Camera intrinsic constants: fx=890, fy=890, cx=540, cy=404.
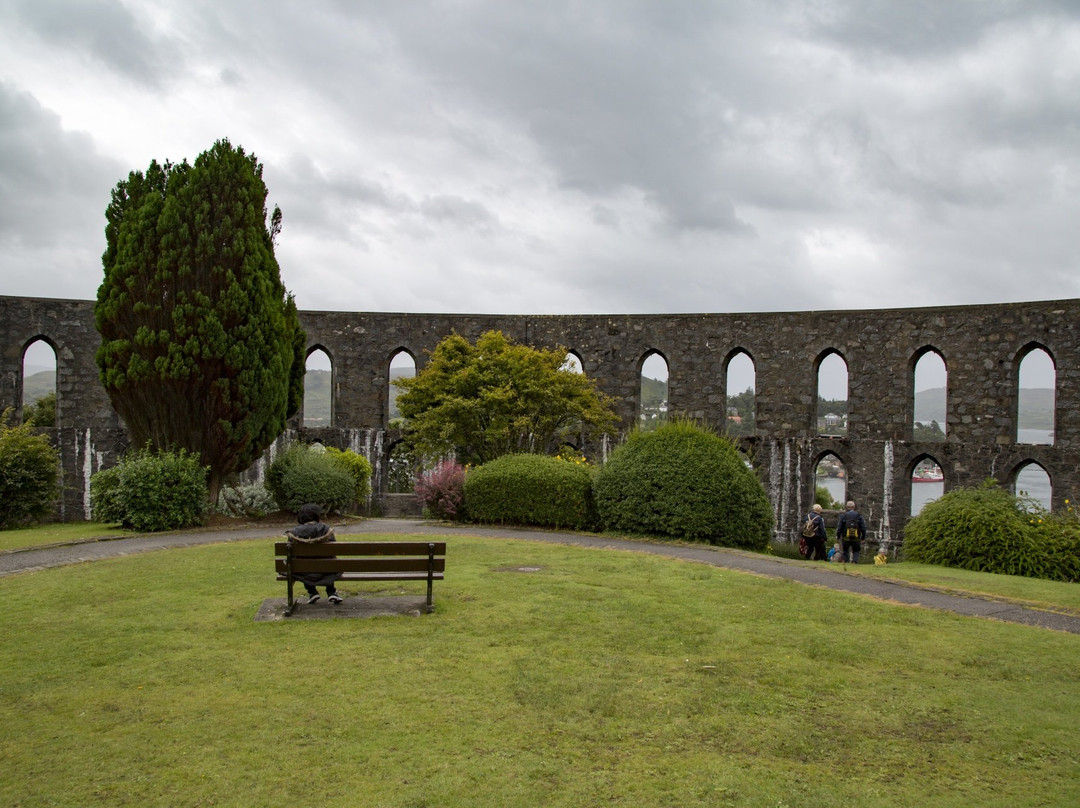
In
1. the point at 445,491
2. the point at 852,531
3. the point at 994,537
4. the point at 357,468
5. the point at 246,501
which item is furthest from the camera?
the point at 357,468

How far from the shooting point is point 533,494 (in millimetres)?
17719

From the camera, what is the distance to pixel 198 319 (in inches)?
701

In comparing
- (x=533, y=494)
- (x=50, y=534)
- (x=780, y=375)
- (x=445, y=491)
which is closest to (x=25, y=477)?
(x=50, y=534)

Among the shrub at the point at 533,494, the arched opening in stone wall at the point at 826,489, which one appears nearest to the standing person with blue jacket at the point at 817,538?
the shrub at the point at 533,494

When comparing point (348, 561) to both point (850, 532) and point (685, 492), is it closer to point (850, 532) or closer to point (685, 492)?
point (685, 492)

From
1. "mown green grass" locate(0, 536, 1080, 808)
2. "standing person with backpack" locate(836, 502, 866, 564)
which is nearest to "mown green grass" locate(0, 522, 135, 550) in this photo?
"mown green grass" locate(0, 536, 1080, 808)

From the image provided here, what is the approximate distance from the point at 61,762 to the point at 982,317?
74.4 ft

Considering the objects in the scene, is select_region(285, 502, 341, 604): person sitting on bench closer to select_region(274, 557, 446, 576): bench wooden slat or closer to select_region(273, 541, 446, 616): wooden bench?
select_region(273, 541, 446, 616): wooden bench

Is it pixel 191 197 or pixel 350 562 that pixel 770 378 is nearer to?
pixel 191 197

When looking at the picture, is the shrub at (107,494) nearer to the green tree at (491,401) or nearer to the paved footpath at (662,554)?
the paved footpath at (662,554)

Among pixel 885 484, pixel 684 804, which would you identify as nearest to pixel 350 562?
pixel 684 804

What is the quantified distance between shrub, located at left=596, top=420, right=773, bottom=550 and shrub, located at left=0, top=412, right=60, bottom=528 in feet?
38.1

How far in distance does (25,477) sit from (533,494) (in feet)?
34.3

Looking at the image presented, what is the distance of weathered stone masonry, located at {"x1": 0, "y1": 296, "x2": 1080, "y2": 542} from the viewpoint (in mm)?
21969
